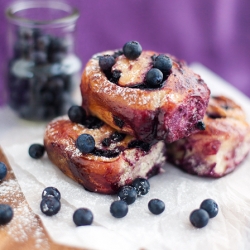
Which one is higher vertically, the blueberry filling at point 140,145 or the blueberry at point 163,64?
the blueberry at point 163,64

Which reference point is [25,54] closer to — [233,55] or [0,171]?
[0,171]

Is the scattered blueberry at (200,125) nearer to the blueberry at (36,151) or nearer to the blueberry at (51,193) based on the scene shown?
the blueberry at (51,193)

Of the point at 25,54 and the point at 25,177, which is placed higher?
the point at 25,54

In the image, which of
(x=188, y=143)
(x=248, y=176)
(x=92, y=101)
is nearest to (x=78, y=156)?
(x=92, y=101)

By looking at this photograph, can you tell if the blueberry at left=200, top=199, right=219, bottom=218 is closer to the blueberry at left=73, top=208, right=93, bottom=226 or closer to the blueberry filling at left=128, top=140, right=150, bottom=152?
the blueberry filling at left=128, top=140, right=150, bottom=152

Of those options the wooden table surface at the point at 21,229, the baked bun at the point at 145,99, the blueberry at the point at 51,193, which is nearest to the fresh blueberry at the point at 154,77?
the baked bun at the point at 145,99

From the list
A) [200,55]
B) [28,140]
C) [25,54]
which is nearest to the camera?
[28,140]
